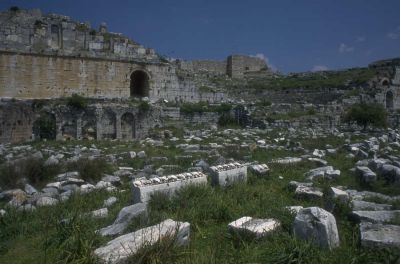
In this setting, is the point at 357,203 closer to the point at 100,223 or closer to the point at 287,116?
the point at 100,223

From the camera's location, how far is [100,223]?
5559 millimetres

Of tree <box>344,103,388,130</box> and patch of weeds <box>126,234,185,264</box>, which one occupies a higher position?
tree <box>344,103,388,130</box>

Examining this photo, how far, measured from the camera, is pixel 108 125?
19672 millimetres

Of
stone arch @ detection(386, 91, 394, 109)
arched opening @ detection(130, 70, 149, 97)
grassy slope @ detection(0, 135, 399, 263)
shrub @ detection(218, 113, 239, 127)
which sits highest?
arched opening @ detection(130, 70, 149, 97)

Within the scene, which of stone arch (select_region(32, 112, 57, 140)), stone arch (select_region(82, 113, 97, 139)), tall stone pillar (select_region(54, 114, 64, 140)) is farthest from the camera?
stone arch (select_region(82, 113, 97, 139))

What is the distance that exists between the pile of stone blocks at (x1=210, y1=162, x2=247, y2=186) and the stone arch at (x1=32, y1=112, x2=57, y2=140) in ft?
44.3

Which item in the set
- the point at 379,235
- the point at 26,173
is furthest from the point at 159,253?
the point at 26,173

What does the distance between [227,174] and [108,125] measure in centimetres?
1359

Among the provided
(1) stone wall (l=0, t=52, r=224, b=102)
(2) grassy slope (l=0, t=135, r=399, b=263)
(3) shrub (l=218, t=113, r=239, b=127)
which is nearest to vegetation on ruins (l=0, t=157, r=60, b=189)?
(2) grassy slope (l=0, t=135, r=399, b=263)

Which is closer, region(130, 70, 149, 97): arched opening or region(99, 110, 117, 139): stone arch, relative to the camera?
region(99, 110, 117, 139): stone arch

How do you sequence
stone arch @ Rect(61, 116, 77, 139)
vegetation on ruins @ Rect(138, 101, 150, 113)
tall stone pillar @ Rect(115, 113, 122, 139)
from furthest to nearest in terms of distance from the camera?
vegetation on ruins @ Rect(138, 101, 150, 113), tall stone pillar @ Rect(115, 113, 122, 139), stone arch @ Rect(61, 116, 77, 139)

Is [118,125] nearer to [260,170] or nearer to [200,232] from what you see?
[260,170]

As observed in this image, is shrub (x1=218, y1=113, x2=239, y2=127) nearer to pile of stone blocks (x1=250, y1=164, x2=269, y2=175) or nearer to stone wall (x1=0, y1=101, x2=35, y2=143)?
stone wall (x1=0, y1=101, x2=35, y2=143)

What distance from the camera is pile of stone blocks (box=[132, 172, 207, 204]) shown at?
6234 millimetres
